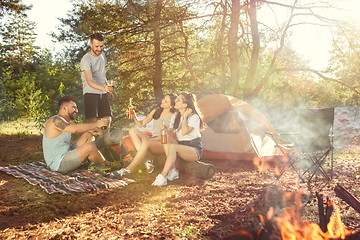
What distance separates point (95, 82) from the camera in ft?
19.1

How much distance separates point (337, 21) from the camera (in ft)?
36.4

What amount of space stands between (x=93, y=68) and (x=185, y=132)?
219 centimetres

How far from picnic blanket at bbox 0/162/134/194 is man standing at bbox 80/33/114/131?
1.17 metres

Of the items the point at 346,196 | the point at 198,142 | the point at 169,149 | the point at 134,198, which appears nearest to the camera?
the point at 346,196

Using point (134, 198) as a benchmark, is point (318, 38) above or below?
above

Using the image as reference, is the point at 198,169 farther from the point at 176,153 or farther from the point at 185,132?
the point at 185,132

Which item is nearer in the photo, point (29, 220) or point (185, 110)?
point (29, 220)

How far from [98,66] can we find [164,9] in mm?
6877

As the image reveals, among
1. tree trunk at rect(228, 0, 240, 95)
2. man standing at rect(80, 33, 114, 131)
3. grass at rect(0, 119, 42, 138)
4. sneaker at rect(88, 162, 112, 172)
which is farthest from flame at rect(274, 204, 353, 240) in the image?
grass at rect(0, 119, 42, 138)

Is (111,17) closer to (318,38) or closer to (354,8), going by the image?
(318,38)

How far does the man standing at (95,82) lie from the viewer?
18.5ft

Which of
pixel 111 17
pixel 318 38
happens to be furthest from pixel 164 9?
pixel 318 38

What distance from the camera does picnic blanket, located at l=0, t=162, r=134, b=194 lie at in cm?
459

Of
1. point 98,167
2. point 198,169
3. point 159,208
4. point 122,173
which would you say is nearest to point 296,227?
point 159,208
